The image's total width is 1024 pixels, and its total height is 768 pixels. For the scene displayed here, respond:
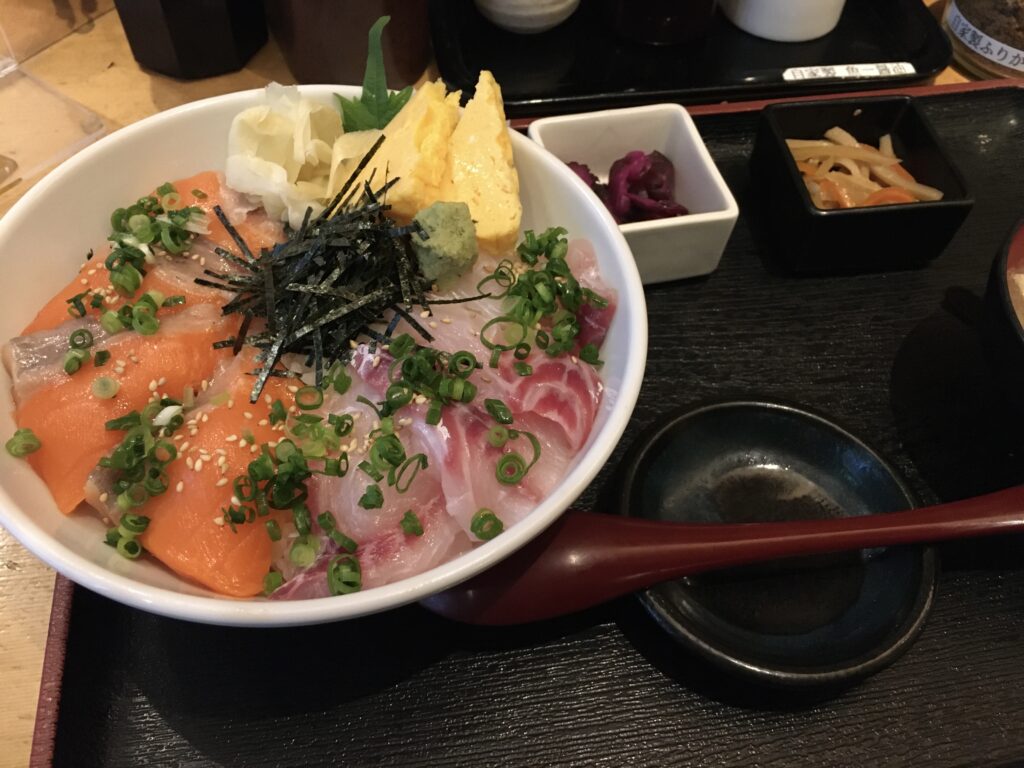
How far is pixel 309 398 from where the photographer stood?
3.82ft

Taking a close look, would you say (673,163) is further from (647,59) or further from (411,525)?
(411,525)

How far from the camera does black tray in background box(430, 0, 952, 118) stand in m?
2.16

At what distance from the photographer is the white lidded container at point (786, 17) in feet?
7.40

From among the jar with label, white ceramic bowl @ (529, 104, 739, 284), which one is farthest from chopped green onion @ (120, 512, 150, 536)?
the jar with label

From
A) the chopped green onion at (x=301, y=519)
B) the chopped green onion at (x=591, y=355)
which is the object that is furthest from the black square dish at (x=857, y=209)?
the chopped green onion at (x=301, y=519)

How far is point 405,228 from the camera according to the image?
1246mm

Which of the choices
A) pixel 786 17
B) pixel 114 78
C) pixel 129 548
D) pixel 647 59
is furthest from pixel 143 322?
pixel 786 17

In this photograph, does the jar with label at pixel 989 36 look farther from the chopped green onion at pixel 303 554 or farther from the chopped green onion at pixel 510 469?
the chopped green onion at pixel 303 554

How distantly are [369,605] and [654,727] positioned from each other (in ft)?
1.84

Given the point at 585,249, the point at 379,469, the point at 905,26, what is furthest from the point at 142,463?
the point at 905,26

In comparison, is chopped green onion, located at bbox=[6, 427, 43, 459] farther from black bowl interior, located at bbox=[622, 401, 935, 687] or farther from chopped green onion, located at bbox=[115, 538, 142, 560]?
black bowl interior, located at bbox=[622, 401, 935, 687]

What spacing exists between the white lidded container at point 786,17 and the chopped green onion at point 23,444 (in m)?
2.27

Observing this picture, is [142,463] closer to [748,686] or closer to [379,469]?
[379,469]

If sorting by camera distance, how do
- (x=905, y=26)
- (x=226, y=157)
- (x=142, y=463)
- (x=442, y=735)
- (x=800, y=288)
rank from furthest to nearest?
1. (x=905, y=26)
2. (x=800, y=288)
3. (x=226, y=157)
4. (x=442, y=735)
5. (x=142, y=463)
